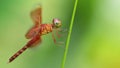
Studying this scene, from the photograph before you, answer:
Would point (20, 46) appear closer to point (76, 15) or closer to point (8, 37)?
point (8, 37)

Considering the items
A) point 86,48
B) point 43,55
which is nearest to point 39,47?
point 43,55

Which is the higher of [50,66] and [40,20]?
[40,20]

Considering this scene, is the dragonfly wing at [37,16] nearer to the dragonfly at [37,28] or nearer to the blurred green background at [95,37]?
the dragonfly at [37,28]

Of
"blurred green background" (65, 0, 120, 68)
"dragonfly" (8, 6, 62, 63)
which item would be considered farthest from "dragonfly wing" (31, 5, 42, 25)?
"blurred green background" (65, 0, 120, 68)

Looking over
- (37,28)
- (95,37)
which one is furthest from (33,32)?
(95,37)

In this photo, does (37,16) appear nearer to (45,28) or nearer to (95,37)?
(45,28)

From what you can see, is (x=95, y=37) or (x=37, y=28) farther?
(x=95, y=37)

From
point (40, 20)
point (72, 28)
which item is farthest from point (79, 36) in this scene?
point (40, 20)
